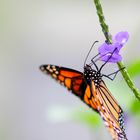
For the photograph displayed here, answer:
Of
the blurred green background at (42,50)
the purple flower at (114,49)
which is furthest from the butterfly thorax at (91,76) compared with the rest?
the blurred green background at (42,50)

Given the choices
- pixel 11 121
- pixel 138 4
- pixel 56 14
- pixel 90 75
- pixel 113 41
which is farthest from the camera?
pixel 56 14

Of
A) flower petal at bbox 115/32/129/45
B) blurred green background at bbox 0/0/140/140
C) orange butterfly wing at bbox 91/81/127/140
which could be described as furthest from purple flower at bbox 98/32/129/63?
blurred green background at bbox 0/0/140/140

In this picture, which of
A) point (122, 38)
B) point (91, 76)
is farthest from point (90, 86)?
point (122, 38)

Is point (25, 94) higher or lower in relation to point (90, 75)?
higher

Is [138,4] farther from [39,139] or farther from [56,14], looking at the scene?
[39,139]

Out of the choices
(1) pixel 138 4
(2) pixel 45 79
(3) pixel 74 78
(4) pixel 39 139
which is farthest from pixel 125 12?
(3) pixel 74 78

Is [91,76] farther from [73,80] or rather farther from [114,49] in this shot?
[114,49]
